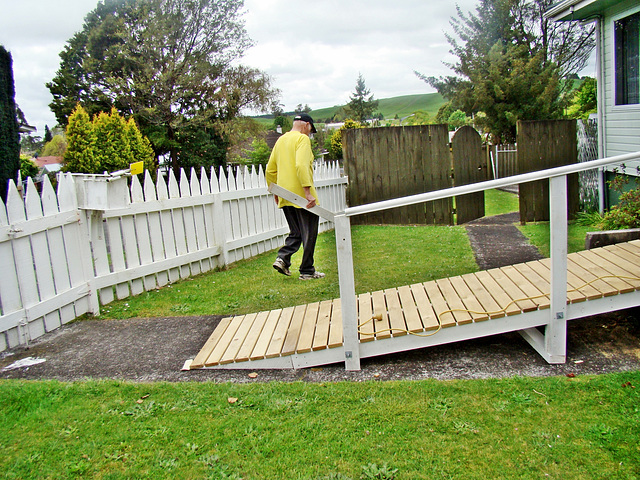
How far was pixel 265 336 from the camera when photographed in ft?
13.5

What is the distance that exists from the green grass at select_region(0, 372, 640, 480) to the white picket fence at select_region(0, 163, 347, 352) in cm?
130

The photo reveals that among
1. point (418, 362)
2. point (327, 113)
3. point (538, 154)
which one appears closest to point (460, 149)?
point (538, 154)

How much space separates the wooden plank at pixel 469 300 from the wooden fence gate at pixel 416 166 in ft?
19.6

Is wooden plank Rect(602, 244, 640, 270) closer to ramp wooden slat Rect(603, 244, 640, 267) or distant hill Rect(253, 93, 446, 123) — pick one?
ramp wooden slat Rect(603, 244, 640, 267)

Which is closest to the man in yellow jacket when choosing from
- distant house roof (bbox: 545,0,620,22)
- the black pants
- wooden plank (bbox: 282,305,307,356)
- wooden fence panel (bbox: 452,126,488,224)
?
the black pants

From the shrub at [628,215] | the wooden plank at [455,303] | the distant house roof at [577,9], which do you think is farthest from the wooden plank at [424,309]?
the distant house roof at [577,9]

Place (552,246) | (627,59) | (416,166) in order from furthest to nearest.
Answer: (416,166)
(627,59)
(552,246)

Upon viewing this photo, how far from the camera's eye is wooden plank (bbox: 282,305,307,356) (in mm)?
3779

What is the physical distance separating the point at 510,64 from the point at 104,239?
27886mm

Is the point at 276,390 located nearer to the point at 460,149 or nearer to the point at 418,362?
the point at 418,362

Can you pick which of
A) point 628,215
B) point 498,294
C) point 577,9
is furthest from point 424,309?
point 577,9

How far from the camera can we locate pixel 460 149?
407 inches

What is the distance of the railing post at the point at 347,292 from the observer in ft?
11.3

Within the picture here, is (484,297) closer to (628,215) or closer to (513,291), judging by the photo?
(513,291)
